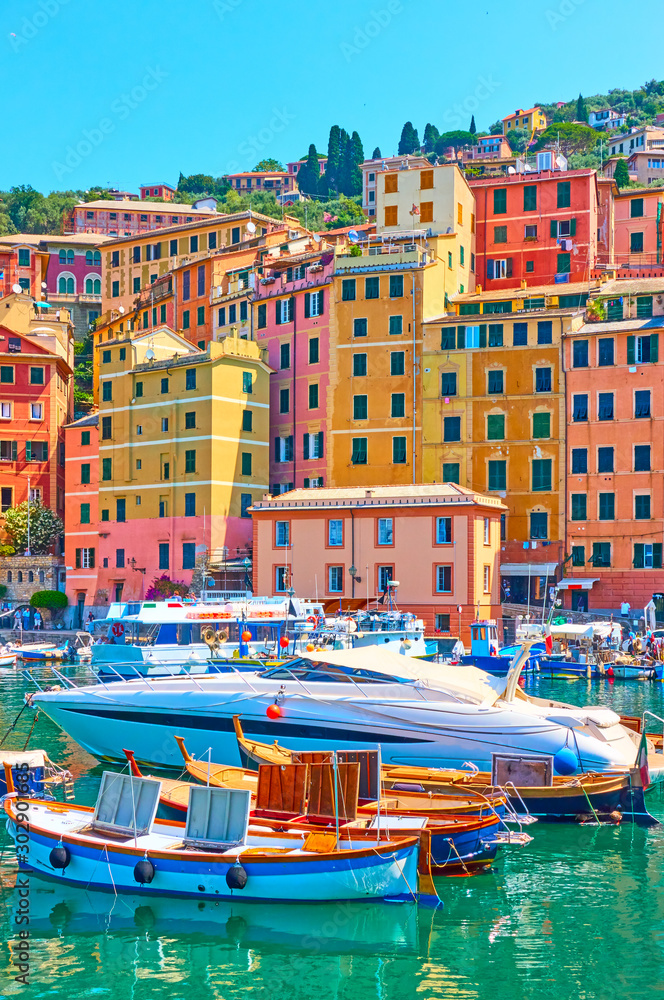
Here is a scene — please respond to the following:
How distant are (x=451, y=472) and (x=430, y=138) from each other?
389 ft

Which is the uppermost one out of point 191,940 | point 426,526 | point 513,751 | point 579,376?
point 579,376

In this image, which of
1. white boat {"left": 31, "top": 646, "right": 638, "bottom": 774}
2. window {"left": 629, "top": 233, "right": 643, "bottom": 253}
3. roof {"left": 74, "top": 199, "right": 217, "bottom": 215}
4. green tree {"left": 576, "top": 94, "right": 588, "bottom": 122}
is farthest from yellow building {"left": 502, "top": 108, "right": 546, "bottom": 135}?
white boat {"left": 31, "top": 646, "right": 638, "bottom": 774}

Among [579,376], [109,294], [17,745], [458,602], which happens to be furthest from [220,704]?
[109,294]

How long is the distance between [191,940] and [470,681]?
10.6 meters

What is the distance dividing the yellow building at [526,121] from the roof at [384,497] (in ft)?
400

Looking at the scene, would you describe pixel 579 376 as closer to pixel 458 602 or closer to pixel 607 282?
pixel 607 282

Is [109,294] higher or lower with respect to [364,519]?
higher

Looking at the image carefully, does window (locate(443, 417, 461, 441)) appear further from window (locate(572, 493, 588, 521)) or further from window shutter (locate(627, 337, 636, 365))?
window shutter (locate(627, 337, 636, 365))

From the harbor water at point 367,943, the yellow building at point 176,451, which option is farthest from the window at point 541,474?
the harbor water at point 367,943

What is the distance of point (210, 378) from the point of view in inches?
2594

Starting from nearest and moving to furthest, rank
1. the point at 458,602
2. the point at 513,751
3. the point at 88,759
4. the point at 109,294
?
1. the point at 513,751
2. the point at 88,759
3. the point at 458,602
4. the point at 109,294

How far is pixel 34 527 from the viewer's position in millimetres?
74625

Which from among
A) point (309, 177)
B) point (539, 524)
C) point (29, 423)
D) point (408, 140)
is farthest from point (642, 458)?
point (408, 140)

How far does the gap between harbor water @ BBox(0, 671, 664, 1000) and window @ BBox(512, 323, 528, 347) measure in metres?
47.4
